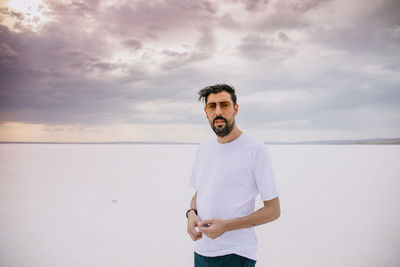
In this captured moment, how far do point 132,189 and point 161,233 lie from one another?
372 cm

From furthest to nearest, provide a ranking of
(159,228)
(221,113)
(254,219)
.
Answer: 1. (159,228)
2. (221,113)
3. (254,219)

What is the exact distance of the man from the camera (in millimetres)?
1237

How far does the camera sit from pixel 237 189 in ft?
4.24

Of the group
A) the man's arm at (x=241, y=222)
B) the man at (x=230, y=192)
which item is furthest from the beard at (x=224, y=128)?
the man's arm at (x=241, y=222)

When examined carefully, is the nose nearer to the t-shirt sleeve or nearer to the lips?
the lips

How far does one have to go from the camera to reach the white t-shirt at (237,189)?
1245mm

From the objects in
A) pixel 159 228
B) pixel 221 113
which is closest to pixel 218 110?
pixel 221 113

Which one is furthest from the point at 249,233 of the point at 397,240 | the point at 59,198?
the point at 59,198

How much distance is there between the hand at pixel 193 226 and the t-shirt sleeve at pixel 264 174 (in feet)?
1.28

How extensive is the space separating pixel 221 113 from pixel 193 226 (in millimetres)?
617

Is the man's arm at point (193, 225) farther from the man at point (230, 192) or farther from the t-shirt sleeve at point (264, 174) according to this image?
the t-shirt sleeve at point (264, 174)

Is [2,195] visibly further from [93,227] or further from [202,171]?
[202,171]

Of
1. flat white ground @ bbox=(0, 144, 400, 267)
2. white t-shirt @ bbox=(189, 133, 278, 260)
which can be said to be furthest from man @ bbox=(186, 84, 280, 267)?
flat white ground @ bbox=(0, 144, 400, 267)

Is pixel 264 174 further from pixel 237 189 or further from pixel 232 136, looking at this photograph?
pixel 232 136
